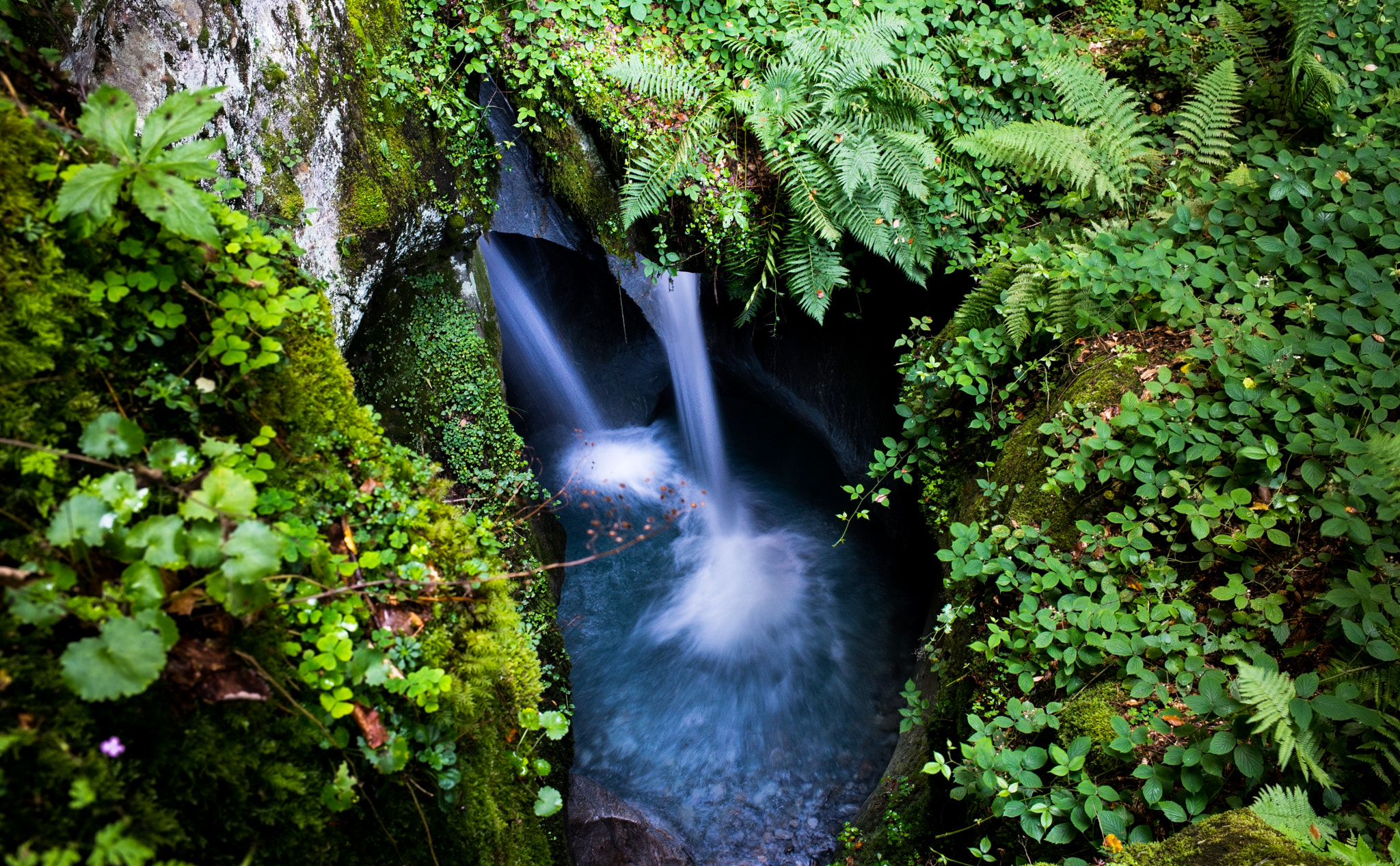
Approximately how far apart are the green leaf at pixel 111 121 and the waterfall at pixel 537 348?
541 centimetres

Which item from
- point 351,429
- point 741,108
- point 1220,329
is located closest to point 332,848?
point 351,429

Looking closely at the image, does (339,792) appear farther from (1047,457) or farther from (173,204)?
(1047,457)

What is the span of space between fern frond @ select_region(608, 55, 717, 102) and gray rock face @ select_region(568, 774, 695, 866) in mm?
5069

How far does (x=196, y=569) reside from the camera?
63.9 inches

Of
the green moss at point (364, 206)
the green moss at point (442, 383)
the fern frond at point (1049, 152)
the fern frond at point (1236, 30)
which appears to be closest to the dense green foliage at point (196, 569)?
the green moss at point (364, 206)

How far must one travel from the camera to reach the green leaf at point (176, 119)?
1642 mm

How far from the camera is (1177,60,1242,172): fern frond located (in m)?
4.32

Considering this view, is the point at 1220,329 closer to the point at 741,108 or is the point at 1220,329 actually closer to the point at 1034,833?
the point at 1034,833

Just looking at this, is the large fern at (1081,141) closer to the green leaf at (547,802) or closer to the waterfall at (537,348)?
the green leaf at (547,802)

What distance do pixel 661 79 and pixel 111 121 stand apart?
381 cm

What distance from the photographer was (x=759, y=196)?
5215 millimetres

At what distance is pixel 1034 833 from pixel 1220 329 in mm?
2666

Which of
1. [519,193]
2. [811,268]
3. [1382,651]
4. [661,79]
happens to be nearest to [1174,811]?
[1382,651]

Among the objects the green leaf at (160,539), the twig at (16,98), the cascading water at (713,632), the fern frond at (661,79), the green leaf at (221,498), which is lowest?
the cascading water at (713,632)
